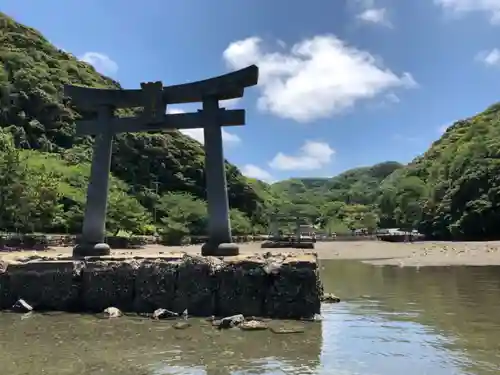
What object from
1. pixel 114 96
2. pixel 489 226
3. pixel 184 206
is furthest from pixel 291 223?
pixel 114 96

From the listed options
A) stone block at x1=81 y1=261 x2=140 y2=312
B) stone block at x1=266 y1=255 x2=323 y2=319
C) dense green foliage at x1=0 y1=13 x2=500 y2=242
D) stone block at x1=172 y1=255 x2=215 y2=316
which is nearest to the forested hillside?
dense green foliage at x1=0 y1=13 x2=500 y2=242

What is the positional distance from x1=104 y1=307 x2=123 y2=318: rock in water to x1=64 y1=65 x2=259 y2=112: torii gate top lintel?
20.0ft

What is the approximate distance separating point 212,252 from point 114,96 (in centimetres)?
569

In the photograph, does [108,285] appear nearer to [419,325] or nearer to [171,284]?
[171,284]

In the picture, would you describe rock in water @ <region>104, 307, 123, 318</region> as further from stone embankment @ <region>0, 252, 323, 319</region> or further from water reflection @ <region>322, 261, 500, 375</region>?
water reflection @ <region>322, 261, 500, 375</region>

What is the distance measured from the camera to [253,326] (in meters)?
10.7

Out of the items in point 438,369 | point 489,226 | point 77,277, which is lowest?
point 438,369

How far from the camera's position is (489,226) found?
4731 centimetres

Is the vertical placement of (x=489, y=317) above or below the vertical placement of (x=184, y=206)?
below

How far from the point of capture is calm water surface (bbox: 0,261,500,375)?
807cm

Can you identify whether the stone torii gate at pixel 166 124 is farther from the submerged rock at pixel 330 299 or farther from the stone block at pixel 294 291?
the submerged rock at pixel 330 299

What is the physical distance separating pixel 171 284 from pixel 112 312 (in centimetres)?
158

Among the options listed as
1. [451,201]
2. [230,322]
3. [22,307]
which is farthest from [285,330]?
[451,201]

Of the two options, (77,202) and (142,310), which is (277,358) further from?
(77,202)
